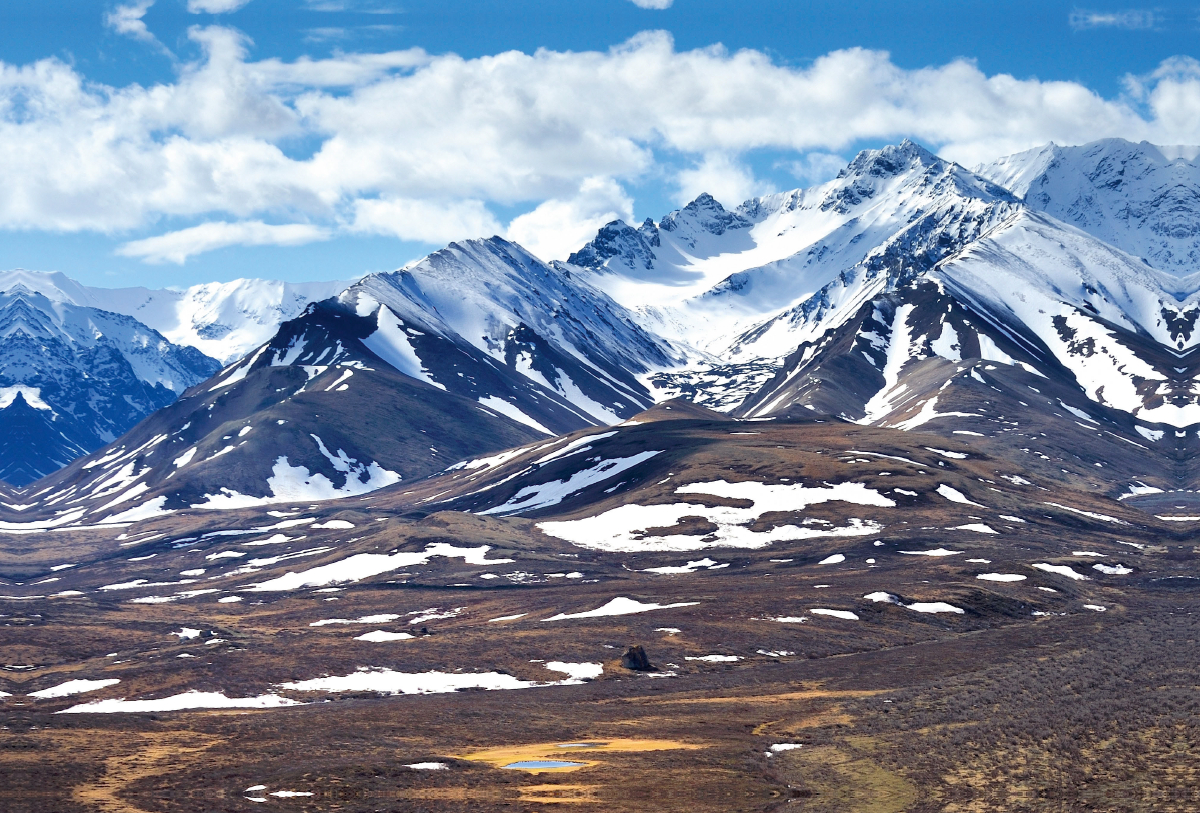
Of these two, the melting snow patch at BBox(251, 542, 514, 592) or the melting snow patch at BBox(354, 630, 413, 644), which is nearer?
the melting snow patch at BBox(354, 630, 413, 644)

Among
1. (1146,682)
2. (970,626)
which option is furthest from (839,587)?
(1146,682)

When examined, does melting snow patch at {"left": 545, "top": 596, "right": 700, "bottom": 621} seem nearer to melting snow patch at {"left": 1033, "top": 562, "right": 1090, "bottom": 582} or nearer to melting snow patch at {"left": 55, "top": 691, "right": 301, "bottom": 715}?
melting snow patch at {"left": 55, "top": 691, "right": 301, "bottom": 715}

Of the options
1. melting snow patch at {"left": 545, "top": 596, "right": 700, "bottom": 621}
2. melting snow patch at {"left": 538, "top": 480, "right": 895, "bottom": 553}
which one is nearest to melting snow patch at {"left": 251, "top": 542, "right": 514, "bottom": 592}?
melting snow patch at {"left": 538, "top": 480, "right": 895, "bottom": 553}

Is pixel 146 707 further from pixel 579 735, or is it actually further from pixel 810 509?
pixel 810 509

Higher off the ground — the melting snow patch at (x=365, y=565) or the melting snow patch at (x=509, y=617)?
the melting snow patch at (x=365, y=565)

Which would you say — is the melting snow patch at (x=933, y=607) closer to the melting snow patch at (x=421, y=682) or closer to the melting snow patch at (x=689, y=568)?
the melting snow patch at (x=421, y=682)

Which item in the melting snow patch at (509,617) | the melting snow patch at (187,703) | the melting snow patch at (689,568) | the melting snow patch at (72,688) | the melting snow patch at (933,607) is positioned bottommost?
the melting snow patch at (933,607)

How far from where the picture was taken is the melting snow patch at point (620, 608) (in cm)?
12250

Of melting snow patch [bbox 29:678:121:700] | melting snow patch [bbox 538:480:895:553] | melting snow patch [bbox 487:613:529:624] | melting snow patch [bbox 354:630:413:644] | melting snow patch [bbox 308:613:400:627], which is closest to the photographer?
melting snow patch [bbox 29:678:121:700]

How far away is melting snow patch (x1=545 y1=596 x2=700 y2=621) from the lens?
402ft

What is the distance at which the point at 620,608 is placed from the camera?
12431cm

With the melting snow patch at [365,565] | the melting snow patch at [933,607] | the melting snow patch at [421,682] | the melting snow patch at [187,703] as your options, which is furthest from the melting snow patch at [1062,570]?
the melting snow patch at [187,703]

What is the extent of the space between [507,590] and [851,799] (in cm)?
9664

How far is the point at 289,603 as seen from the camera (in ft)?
497
